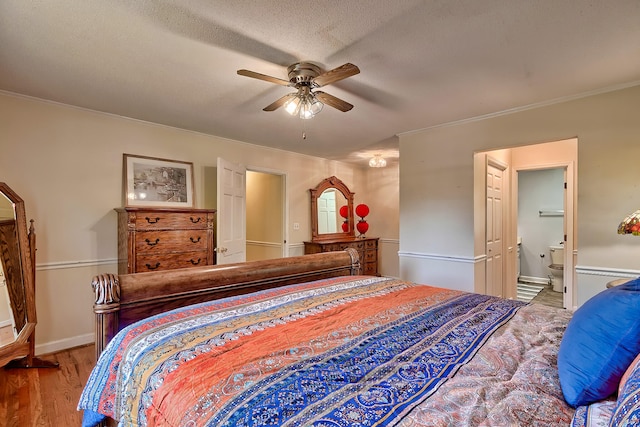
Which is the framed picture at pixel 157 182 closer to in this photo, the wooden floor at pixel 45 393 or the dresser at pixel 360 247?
the wooden floor at pixel 45 393

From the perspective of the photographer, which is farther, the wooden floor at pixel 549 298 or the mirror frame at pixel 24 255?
the wooden floor at pixel 549 298

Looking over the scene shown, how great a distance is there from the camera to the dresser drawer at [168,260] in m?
2.90

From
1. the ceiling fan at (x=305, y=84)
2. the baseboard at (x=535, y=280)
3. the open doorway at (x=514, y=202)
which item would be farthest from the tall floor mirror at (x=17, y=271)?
the baseboard at (x=535, y=280)

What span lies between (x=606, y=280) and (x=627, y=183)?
2.68 ft

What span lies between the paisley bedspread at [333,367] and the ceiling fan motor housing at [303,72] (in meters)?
1.47

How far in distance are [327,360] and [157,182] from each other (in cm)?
316

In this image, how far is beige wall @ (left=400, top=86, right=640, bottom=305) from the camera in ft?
8.32

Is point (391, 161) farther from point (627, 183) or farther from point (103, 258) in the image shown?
point (103, 258)

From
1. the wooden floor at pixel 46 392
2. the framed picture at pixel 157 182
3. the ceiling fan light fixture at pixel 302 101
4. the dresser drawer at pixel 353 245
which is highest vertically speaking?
the ceiling fan light fixture at pixel 302 101

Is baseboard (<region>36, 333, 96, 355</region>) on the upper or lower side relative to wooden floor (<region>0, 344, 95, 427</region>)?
upper

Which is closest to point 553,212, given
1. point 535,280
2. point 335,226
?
point 535,280

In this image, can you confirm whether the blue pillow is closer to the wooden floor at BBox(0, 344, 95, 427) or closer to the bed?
the bed

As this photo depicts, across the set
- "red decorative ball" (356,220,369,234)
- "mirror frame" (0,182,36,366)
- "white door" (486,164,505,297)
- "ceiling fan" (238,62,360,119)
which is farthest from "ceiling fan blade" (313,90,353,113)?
"red decorative ball" (356,220,369,234)

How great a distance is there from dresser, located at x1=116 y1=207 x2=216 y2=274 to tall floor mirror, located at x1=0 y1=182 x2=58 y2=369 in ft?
2.22
